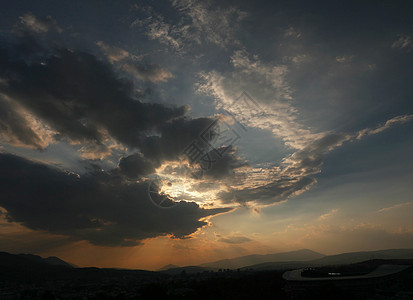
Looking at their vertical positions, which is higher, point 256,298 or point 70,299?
point 70,299

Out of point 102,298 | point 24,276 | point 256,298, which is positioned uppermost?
point 24,276

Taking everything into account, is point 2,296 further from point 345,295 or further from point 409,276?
point 409,276

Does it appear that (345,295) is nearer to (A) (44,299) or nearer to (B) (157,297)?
(B) (157,297)

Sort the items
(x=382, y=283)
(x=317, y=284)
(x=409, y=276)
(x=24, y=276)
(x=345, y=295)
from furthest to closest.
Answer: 1. (x=24, y=276)
2. (x=409, y=276)
3. (x=382, y=283)
4. (x=317, y=284)
5. (x=345, y=295)

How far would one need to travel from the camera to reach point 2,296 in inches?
4063

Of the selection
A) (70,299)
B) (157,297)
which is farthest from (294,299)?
(70,299)

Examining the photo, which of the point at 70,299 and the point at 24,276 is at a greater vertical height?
the point at 24,276

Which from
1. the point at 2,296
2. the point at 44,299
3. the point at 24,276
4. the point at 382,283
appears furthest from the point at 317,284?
the point at 24,276

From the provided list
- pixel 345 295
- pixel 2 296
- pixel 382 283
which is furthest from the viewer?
pixel 2 296

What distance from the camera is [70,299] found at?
8644 centimetres

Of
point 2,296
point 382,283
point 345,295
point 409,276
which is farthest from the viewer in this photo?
point 2,296

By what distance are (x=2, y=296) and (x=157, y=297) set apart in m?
82.5

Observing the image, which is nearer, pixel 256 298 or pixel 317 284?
pixel 317 284

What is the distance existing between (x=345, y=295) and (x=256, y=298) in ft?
110
